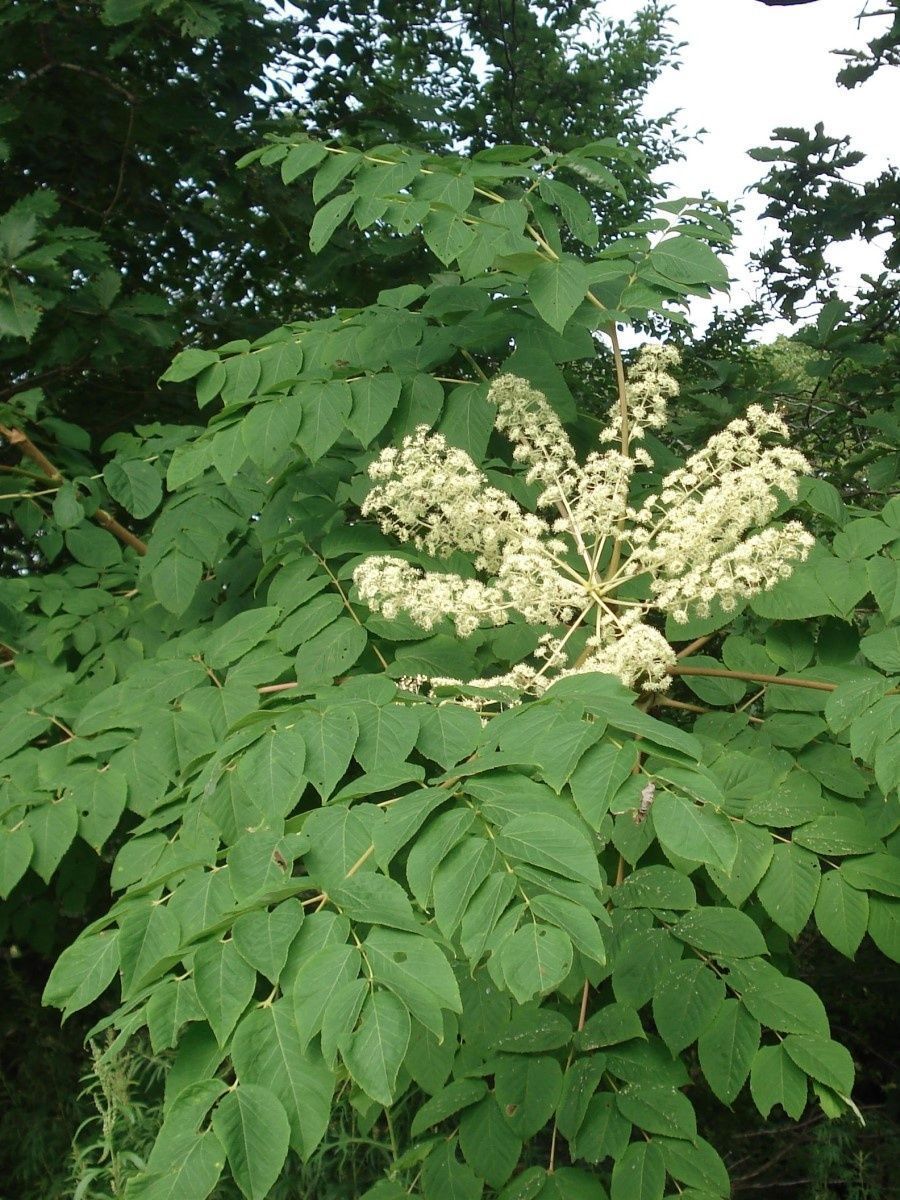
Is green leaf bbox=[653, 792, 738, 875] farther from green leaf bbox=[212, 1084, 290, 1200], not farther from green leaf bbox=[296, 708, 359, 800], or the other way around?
green leaf bbox=[212, 1084, 290, 1200]

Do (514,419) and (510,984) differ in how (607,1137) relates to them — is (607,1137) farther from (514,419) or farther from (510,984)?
(514,419)

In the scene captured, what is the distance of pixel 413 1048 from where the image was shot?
2.08 m

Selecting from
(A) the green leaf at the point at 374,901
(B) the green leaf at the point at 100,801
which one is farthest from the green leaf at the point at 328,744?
(B) the green leaf at the point at 100,801

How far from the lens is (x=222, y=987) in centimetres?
145

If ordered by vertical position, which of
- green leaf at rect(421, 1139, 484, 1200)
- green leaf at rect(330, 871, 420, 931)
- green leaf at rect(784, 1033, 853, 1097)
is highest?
green leaf at rect(330, 871, 420, 931)

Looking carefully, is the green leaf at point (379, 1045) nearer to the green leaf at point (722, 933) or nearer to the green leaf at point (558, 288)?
the green leaf at point (722, 933)

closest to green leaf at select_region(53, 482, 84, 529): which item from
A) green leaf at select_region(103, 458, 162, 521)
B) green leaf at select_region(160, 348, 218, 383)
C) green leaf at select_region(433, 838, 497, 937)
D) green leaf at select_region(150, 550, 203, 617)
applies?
green leaf at select_region(103, 458, 162, 521)

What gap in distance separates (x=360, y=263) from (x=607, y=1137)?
432 cm

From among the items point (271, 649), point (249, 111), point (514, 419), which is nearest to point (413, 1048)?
point (271, 649)

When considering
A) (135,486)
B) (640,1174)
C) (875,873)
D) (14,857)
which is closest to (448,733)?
(640,1174)

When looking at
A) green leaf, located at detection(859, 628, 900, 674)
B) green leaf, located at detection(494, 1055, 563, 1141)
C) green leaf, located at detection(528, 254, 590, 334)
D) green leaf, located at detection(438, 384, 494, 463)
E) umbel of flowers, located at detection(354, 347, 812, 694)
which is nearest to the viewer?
green leaf, located at detection(494, 1055, 563, 1141)

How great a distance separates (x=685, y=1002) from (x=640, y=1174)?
27 centimetres

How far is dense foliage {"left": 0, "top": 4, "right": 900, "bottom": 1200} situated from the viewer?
146 cm

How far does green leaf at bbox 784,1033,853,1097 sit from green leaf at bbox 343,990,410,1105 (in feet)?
2.68
